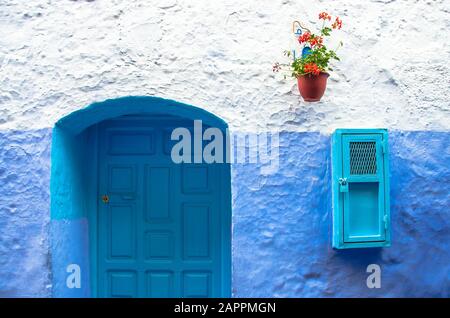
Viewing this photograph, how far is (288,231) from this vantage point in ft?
11.7

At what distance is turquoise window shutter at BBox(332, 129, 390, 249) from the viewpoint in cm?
345

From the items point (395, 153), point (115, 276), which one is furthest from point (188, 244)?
point (395, 153)

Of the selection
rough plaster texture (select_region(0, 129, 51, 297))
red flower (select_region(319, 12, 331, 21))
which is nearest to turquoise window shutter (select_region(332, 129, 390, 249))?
red flower (select_region(319, 12, 331, 21))

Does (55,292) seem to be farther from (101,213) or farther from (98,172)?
(98,172)

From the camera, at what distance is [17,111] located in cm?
361

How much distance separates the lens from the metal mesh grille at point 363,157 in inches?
137

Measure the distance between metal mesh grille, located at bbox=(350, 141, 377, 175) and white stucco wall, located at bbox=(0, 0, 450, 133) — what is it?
0.65 feet

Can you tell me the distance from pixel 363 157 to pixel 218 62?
1.25 metres

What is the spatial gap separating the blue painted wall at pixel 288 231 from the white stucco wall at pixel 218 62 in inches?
8.8

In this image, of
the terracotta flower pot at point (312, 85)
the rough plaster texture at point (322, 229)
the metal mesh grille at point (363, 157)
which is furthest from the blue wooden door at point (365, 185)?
the terracotta flower pot at point (312, 85)

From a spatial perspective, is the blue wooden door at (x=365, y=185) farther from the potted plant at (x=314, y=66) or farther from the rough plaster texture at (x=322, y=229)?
the potted plant at (x=314, y=66)

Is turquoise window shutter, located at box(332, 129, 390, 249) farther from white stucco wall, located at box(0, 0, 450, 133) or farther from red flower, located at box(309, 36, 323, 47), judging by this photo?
red flower, located at box(309, 36, 323, 47)

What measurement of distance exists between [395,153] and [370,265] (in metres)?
0.85

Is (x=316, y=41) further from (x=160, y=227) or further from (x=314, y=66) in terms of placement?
(x=160, y=227)
